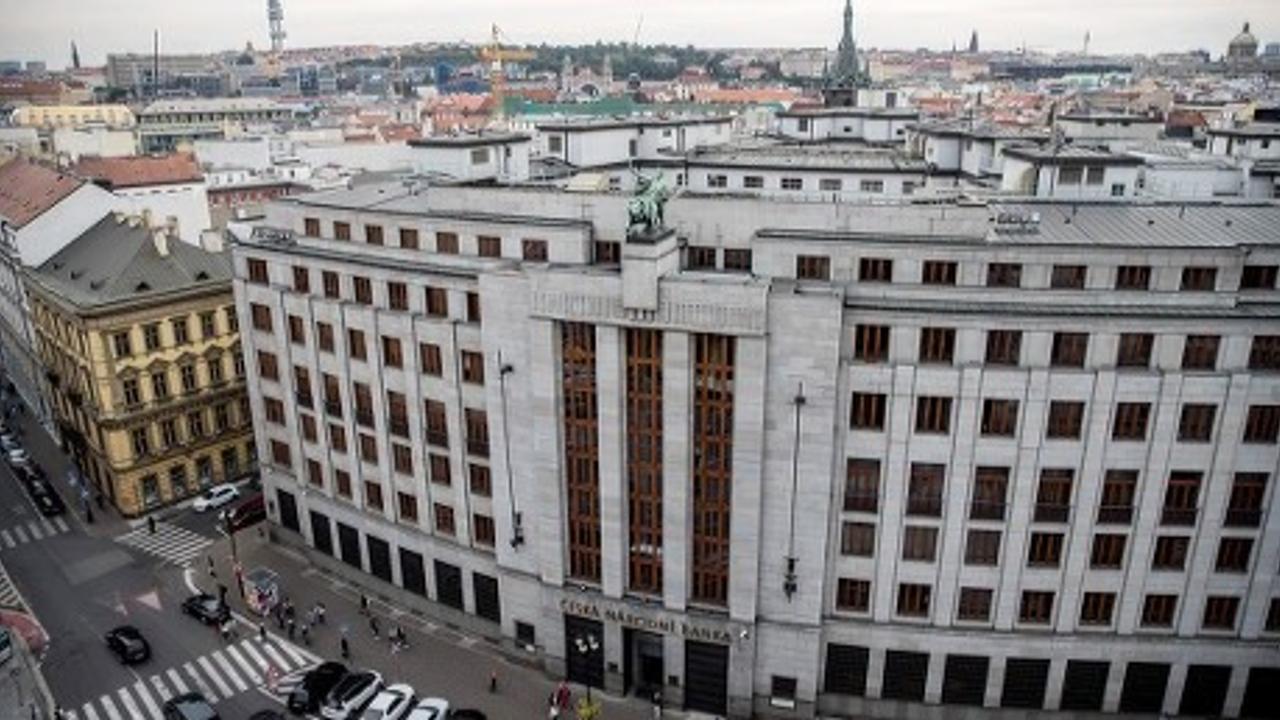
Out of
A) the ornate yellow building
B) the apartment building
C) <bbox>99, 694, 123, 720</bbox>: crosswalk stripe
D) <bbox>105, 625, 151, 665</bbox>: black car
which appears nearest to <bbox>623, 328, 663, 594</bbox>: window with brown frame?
the apartment building

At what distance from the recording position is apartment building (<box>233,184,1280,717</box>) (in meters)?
51.4

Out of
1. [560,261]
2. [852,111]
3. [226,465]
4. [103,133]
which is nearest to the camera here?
[560,261]

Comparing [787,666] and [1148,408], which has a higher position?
[1148,408]

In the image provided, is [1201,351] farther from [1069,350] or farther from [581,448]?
[581,448]

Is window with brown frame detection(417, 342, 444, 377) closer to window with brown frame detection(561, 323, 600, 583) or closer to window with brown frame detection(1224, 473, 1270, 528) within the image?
window with brown frame detection(561, 323, 600, 583)

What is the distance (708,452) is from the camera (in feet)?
182

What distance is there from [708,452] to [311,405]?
115ft

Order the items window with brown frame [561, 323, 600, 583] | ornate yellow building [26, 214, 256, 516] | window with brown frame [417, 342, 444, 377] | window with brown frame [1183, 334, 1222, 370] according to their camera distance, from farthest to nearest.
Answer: ornate yellow building [26, 214, 256, 516], window with brown frame [417, 342, 444, 377], window with brown frame [561, 323, 600, 583], window with brown frame [1183, 334, 1222, 370]

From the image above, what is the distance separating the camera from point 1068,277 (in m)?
52.2

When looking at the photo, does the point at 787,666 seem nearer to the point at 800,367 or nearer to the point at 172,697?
the point at 800,367

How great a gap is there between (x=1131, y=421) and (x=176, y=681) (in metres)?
63.1

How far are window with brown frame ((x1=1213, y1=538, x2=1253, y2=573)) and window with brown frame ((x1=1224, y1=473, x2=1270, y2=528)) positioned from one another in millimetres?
1105

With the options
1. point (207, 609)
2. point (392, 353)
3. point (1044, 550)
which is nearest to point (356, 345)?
point (392, 353)

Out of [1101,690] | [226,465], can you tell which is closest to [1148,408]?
[1101,690]
